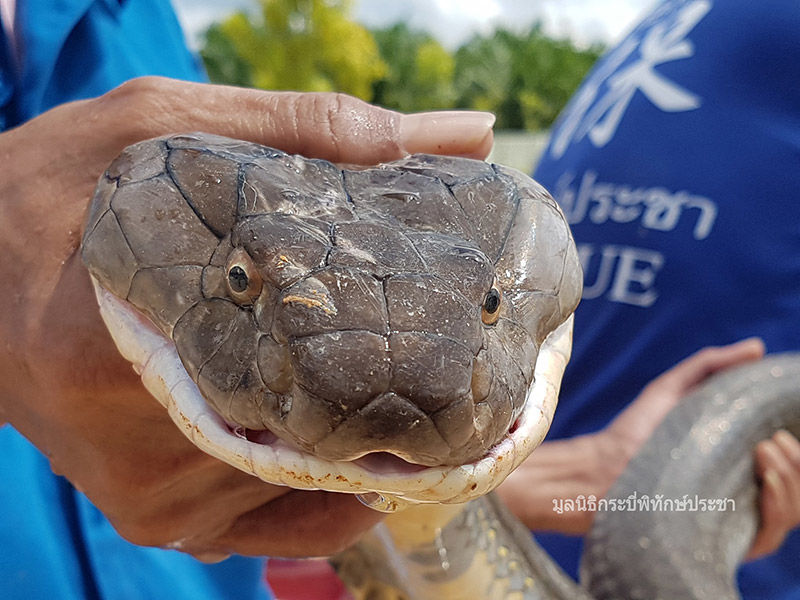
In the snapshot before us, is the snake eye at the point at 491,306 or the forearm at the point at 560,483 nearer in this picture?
the snake eye at the point at 491,306

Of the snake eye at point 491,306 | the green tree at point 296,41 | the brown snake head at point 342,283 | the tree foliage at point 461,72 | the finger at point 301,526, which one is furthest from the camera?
the tree foliage at point 461,72

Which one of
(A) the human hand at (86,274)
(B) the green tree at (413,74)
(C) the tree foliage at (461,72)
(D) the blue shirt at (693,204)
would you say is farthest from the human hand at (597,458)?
(B) the green tree at (413,74)

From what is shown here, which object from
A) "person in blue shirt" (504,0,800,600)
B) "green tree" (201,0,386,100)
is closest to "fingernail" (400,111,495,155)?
"person in blue shirt" (504,0,800,600)

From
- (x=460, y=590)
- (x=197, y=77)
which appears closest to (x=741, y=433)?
(x=460, y=590)

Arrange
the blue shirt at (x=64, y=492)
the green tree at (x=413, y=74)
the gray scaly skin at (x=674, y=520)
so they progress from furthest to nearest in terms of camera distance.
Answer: the green tree at (x=413, y=74)
the gray scaly skin at (x=674, y=520)
the blue shirt at (x=64, y=492)

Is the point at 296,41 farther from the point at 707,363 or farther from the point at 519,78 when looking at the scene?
the point at 707,363

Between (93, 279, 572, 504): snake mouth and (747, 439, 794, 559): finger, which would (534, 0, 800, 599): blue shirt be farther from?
(93, 279, 572, 504): snake mouth

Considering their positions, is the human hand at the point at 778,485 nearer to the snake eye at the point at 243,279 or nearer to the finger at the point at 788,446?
the finger at the point at 788,446
